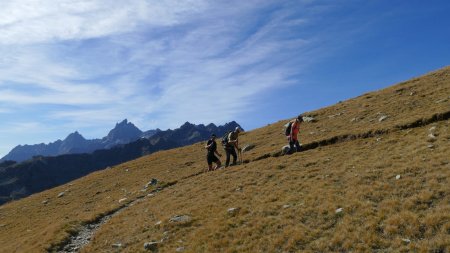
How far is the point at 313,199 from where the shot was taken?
19453 millimetres

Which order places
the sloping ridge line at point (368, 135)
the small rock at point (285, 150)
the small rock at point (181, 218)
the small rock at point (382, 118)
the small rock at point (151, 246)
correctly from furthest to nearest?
the small rock at point (382, 118)
the small rock at point (285, 150)
the sloping ridge line at point (368, 135)
the small rock at point (181, 218)
the small rock at point (151, 246)

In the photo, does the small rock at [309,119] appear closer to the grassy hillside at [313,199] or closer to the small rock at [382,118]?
the grassy hillside at [313,199]

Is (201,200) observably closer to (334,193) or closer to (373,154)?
(334,193)

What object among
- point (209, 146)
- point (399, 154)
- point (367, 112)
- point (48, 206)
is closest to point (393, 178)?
point (399, 154)

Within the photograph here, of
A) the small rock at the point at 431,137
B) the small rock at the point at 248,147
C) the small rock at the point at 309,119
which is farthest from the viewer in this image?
the small rock at the point at 309,119

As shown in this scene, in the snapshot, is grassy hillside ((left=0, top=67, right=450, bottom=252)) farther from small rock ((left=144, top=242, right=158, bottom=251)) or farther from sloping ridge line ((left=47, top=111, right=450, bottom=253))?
small rock ((left=144, top=242, right=158, bottom=251))

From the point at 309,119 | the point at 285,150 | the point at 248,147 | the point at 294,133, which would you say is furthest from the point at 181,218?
the point at 309,119

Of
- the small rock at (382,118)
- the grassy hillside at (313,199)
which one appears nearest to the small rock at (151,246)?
the grassy hillside at (313,199)

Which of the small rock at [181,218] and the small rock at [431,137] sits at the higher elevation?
the small rock at [431,137]

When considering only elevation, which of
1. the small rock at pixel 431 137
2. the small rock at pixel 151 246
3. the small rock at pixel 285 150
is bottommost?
the small rock at pixel 151 246

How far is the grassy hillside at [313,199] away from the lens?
15344 mm

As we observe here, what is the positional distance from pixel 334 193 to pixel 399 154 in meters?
6.17

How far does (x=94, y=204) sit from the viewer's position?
3728 centimetres

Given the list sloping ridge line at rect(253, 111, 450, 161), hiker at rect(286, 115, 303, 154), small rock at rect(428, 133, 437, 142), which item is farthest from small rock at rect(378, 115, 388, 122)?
small rock at rect(428, 133, 437, 142)
